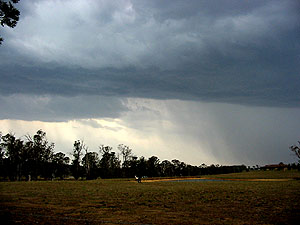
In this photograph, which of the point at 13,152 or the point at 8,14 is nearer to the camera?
the point at 8,14

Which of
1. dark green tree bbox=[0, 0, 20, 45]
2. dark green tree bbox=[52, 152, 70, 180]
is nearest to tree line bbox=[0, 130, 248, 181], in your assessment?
dark green tree bbox=[52, 152, 70, 180]

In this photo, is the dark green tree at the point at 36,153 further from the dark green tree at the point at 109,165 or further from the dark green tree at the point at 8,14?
the dark green tree at the point at 8,14

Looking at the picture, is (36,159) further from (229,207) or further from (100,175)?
(229,207)

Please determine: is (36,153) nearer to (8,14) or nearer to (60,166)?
(60,166)

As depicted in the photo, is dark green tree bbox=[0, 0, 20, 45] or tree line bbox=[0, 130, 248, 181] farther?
Result: tree line bbox=[0, 130, 248, 181]

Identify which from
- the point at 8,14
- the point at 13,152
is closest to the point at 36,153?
the point at 13,152

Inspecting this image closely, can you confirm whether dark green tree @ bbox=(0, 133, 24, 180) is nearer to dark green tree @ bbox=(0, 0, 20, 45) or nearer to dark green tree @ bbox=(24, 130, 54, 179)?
dark green tree @ bbox=(24, 130, 54, 179)

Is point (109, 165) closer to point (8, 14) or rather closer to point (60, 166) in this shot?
point (60, 166)

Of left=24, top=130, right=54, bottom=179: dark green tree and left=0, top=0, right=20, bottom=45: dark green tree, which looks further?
left=24, top=130, right=54, bottom=179: dark green tree

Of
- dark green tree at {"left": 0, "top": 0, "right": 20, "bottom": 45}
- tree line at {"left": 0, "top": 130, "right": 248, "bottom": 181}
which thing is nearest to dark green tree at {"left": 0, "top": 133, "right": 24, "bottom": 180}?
tree line at {"left": 0, "top": 130, "right": 248, "bottom": 181}

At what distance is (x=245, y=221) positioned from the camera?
11867 millimetres

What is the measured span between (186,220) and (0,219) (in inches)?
292

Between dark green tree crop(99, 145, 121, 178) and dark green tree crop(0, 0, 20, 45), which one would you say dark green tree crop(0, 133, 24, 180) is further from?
dark green tree crop(0, 0, 20, 45)

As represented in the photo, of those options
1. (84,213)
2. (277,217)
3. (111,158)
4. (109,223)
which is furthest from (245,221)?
(111,158)
